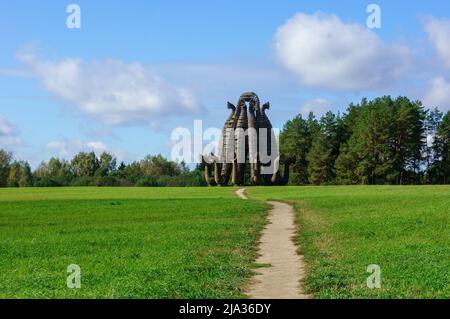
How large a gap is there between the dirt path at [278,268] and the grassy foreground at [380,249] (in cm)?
39

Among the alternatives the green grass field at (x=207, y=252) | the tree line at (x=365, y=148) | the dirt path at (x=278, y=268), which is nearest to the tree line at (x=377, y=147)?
the tree line at (x=365, y=148)

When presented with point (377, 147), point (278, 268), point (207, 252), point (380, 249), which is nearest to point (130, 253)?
point (207, 252)

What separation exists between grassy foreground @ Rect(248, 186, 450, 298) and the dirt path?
388 millimetres

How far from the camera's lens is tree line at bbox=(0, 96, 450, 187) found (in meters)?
109

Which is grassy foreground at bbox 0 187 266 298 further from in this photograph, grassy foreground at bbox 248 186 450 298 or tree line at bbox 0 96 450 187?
tree line at bbox 0 96 450 187

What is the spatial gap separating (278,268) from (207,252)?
4177 mm

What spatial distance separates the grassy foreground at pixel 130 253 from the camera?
50.2 ft

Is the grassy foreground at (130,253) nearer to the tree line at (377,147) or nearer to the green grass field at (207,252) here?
the green grass field at (207,252)

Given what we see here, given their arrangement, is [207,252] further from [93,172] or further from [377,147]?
[93,172]

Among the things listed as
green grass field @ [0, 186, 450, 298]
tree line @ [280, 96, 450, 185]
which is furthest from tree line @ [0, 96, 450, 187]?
green grass field @ [0, 186, 450, 298]

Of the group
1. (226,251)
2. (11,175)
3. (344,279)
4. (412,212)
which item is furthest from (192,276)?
(11,175)

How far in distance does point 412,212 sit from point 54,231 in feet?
65.8
